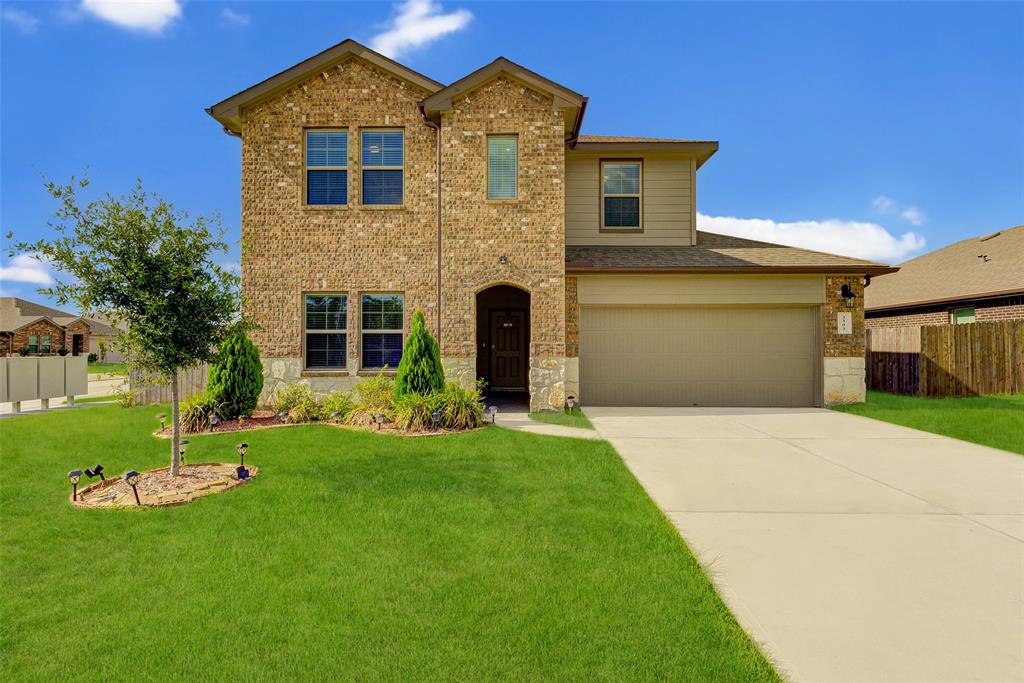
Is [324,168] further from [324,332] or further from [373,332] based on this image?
[373,332]

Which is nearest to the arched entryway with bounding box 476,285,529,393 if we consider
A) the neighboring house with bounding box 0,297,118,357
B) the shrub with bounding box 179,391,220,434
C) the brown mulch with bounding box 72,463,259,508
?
the shrub with bounding box 179,391,220,434

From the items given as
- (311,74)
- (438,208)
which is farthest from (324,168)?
(438,208)

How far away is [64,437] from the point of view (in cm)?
847

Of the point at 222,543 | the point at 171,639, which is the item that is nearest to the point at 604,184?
the point at 222,543

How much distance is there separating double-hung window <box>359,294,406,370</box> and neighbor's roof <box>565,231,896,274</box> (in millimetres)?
4053

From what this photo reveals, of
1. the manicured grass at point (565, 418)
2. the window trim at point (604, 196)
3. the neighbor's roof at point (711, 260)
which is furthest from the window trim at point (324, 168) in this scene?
the manicured grass at point (565, 418)

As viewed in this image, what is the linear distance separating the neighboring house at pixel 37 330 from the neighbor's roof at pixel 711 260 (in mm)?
33947

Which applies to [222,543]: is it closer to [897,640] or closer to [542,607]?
[542,607]

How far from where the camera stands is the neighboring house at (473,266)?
36.1ft

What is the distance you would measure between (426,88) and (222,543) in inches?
405

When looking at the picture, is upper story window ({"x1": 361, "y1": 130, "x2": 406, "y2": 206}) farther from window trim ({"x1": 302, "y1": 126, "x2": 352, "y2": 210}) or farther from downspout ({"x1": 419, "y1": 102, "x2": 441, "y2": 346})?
downspout ({"x1": 419, "y1": 102, "x2": 441, "y2": 346})

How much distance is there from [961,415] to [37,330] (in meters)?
50.5

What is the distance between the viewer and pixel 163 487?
5613mm

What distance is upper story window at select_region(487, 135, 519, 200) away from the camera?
11.1 m
